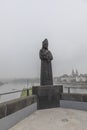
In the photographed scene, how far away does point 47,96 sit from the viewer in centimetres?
634

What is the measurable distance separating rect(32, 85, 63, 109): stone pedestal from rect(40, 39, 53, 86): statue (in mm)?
284

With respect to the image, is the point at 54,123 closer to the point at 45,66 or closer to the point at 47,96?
the point at 47,96

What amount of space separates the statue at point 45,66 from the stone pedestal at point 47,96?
0.93 ft

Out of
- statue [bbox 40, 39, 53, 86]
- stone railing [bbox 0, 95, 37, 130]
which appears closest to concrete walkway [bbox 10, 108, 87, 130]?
stone railing [bbox 0, 95, 37, 130]

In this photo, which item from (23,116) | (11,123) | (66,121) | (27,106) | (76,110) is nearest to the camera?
(11,123)

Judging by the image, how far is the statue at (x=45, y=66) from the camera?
656cm

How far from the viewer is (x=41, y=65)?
265 inches

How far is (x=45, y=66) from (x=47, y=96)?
1.26 meters

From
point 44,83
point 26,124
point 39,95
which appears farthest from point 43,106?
point 26,124

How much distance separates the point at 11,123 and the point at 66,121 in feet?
5.11

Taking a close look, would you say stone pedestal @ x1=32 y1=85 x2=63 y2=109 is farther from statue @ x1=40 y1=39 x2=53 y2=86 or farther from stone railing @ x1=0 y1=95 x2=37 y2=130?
stone railing @ x1=0 y1=95 x2=37 y2=130

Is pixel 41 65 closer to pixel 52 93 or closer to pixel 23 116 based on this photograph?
pixel 52 93

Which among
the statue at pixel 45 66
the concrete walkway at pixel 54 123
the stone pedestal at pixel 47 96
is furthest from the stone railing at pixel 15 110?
the statue at pixel 45 66

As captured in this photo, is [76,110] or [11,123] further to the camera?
[76,110]
